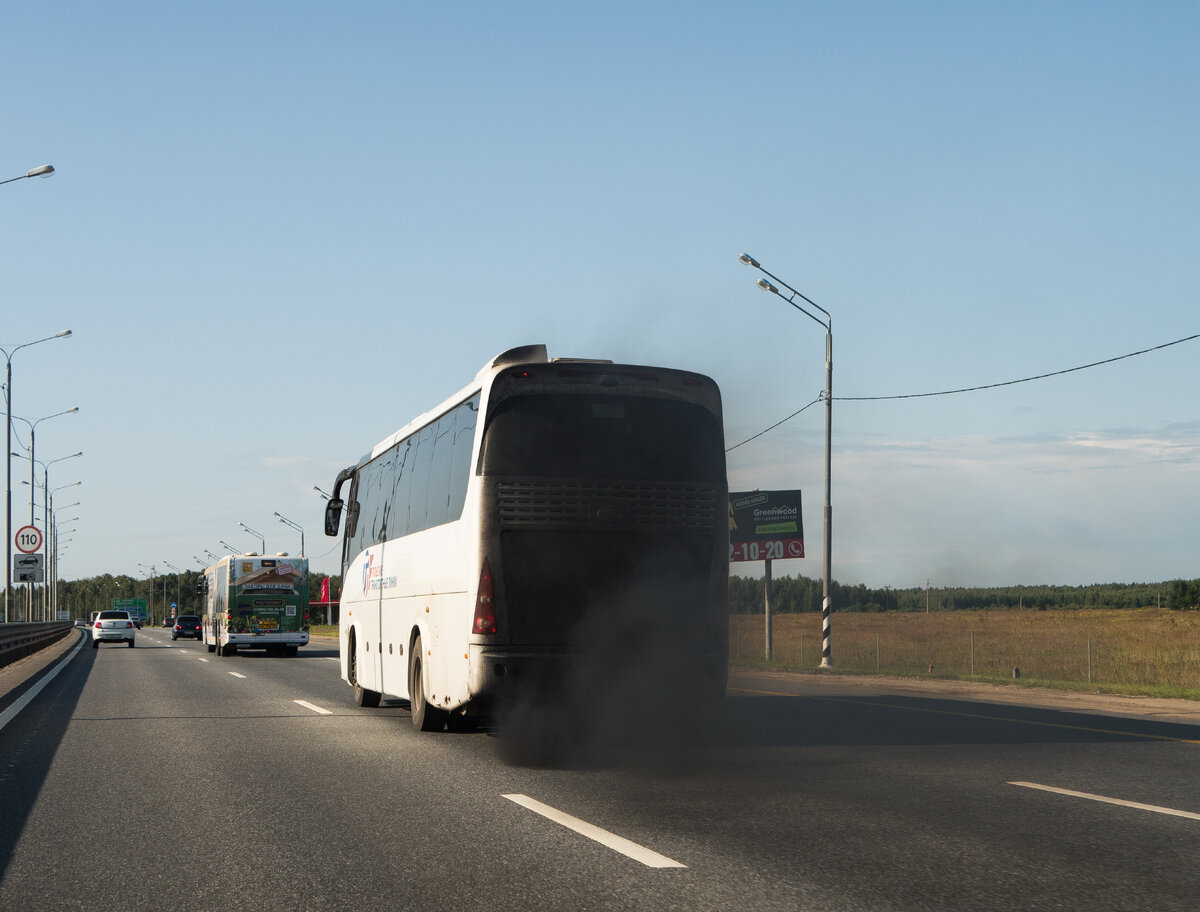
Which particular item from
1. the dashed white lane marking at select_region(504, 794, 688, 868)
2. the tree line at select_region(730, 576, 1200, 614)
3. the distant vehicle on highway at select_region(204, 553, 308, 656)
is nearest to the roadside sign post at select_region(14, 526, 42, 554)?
the distant vehicle on highway at select_region(204, 553, 308, 656)

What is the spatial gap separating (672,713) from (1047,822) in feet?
14.0

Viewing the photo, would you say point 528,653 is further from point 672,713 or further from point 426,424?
point 426,424

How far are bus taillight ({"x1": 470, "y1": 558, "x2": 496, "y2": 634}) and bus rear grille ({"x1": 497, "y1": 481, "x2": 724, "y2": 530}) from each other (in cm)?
47

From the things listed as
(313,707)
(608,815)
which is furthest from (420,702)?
(608,815)

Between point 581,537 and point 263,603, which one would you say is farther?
point 263,603

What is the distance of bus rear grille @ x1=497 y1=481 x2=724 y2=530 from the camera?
1134 centimetres

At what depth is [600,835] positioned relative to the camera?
7363 mm

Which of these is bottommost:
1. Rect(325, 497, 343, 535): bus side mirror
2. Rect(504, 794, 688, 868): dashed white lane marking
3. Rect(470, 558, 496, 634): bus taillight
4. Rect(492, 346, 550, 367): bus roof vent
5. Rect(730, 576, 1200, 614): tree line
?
Rect(730, 576, 1200, 614): tree line

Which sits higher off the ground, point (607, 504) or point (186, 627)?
point (607, 504)

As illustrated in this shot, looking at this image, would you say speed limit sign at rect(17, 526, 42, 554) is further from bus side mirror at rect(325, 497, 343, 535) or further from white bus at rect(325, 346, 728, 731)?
white bus at rect(325, 346, 728, 731)

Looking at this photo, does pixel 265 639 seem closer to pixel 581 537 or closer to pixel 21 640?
pixel 21 640

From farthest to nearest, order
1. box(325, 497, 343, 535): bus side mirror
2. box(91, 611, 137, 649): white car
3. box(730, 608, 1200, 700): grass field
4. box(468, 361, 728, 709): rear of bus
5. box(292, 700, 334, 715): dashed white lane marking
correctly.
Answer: box(91, 611, 137, 649): white car < box(730, 608, 1200, 700): grass field < box(325, 497, 343, 535): bus side mirror < box(292, 700, 334, 715): dashed white lane marking < box(468, 361, 728, 709): rear of bus

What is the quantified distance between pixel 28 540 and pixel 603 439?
39.9 meters

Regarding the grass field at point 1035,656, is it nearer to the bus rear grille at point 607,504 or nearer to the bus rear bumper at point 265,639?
the bus rear grille at point 607,504
